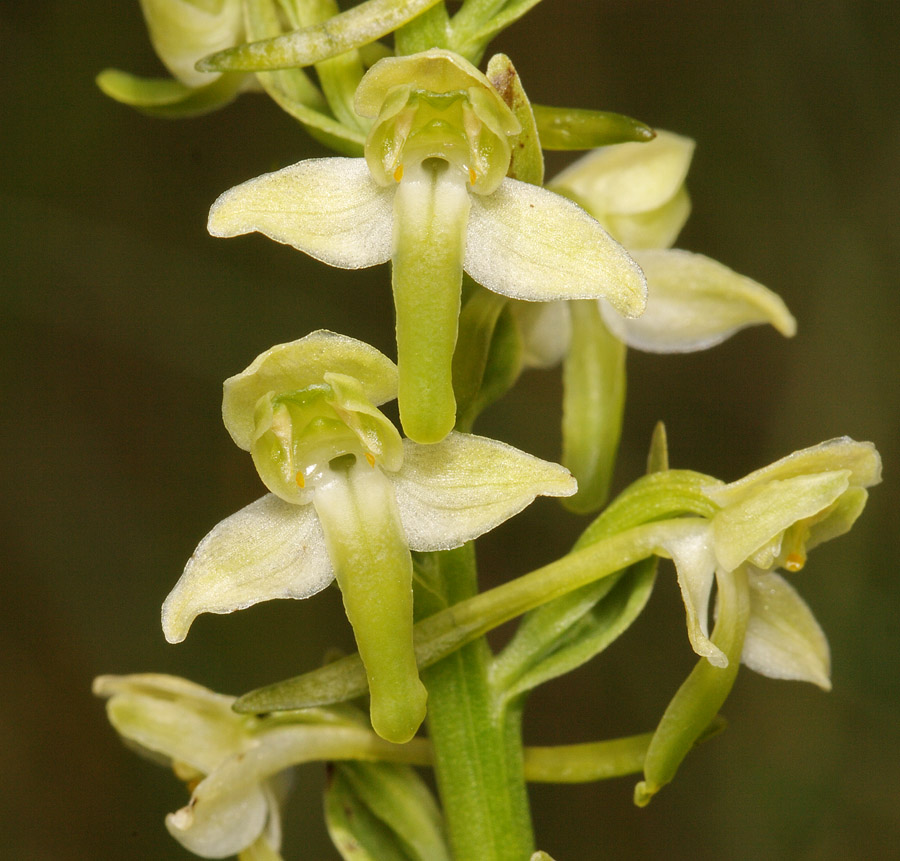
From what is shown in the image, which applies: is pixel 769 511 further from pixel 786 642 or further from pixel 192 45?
pixel 192 45

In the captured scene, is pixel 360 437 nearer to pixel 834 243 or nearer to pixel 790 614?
pixel 790 614

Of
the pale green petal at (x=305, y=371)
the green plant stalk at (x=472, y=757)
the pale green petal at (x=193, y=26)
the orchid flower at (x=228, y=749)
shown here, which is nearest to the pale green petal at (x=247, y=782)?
the orchid flower at (x=228, y=749)

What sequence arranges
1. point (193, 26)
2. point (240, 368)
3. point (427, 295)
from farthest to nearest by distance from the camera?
point (240, 368)
point (193, 26)
point (427, 295)

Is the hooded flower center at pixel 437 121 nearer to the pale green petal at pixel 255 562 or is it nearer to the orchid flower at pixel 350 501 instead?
the orchid flower at pixel 350 501

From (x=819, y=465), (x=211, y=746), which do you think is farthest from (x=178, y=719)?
(x=819, y=465)

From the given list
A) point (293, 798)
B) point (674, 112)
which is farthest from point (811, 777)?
point (674, 112)

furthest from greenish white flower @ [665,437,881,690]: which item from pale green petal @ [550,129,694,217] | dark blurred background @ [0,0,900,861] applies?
dark blurred background @ [0,0,900,861]

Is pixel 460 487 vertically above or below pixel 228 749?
above
